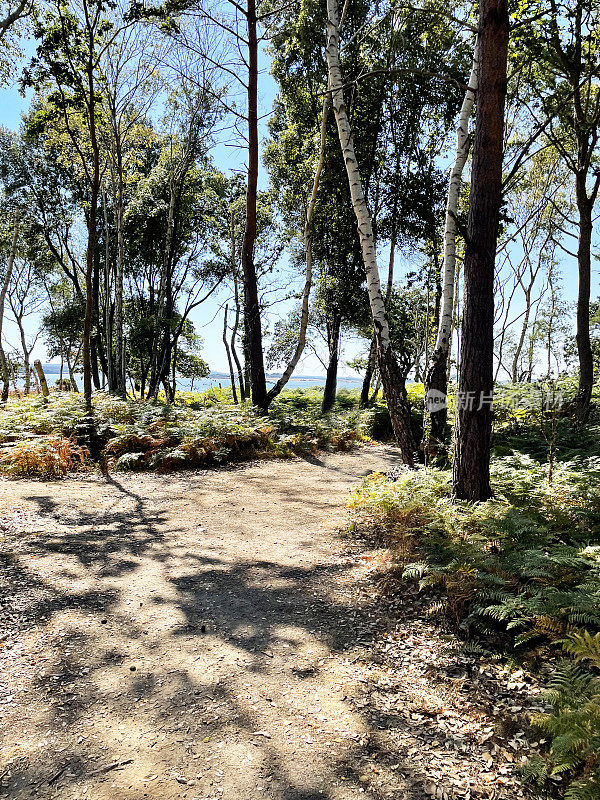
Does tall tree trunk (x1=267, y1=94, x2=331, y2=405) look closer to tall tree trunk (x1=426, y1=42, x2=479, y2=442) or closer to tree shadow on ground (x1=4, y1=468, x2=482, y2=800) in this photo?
tall tree trunk (x1=426, y1=42, x2=479, y2=442)

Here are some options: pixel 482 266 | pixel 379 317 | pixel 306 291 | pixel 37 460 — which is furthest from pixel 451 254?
pixel 37 460

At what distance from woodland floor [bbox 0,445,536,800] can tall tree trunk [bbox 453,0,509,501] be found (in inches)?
53.8

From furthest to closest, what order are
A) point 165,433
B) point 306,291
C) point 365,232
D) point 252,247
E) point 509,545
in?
point 306,291
point 252,247
point 165,433
point 365,232
point 509,545

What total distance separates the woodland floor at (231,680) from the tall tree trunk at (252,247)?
25.2 feet

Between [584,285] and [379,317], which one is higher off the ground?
[584,285]

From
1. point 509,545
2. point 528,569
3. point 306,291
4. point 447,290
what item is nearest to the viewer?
point 528,569

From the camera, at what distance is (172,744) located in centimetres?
239

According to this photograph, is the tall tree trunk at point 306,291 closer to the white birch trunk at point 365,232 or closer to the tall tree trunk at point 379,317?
the white birch trunk at point 365,232

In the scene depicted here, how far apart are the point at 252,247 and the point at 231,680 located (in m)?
10.9

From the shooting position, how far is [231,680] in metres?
2.88

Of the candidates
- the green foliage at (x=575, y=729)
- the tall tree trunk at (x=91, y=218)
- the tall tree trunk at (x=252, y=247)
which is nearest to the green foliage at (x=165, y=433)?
the tall tree trunk at (x=91, y=218)

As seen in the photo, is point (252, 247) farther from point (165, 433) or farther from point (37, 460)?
point (37, 460)

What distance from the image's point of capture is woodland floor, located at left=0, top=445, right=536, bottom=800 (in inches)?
87.2

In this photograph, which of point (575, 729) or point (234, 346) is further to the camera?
point (234, 346)
